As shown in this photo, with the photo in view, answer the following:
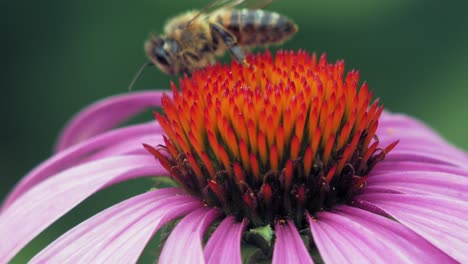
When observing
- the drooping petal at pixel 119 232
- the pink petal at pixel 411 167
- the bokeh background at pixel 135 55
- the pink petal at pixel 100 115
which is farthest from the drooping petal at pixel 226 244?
the bokeh background at pixel 135 55

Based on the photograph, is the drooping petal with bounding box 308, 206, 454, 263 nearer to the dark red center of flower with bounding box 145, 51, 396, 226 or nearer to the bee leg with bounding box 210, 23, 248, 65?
the dark red center of flower with bounding box 145, 51, 396, 226

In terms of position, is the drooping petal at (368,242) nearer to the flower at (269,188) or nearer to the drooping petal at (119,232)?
the flower at (269,188)

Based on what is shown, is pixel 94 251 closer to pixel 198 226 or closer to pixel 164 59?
pixel 198 226

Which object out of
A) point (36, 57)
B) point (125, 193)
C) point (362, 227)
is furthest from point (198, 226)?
point (36, 57)

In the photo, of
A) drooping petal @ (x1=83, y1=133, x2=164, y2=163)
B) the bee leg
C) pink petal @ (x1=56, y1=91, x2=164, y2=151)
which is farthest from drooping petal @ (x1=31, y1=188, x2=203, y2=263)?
pink petal @ (x1=56, y1=91, x2=164, y2=151)

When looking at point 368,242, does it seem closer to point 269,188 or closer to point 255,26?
point 269,188
